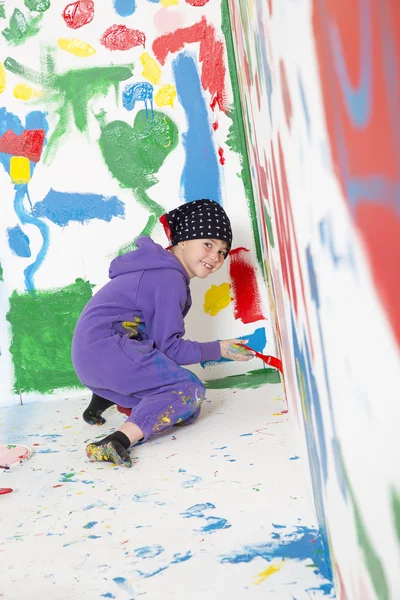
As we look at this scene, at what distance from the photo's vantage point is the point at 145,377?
73.1 inches

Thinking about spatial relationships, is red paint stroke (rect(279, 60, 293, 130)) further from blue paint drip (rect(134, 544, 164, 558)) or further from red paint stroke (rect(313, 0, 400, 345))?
blue paint drip (rect(134, 544, 164, 558))

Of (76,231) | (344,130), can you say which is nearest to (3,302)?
(76,231)

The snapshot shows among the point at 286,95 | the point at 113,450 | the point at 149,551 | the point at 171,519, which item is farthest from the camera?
the point at 113,450

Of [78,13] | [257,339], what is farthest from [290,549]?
[78,13]

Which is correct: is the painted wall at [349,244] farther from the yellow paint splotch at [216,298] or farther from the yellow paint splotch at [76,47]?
the yellow paint splotch at [76,47]

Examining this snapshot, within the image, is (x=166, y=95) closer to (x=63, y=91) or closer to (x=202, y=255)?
(x=63, y=91)

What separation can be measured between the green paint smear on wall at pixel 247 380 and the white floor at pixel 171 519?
0.36 m

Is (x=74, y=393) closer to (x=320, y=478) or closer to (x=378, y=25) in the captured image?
(x=320, y=478)

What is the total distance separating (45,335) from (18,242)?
0.37 meters

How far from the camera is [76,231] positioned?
2.45 meters

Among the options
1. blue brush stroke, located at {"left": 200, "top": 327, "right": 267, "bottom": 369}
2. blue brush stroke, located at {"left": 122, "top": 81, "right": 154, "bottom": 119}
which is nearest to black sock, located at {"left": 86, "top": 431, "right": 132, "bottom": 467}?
blue brush stroke, located at {"left": 200, "top": 327, "right": 267, "bottom": 369}

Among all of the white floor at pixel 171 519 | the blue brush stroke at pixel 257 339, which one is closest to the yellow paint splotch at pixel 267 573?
the white floor at pixel 171 519

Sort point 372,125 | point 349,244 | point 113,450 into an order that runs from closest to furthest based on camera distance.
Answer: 1. point 372,125
2. point 349,244
3. point 113,450

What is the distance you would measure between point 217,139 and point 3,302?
40.4 inches
